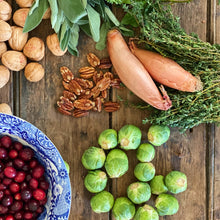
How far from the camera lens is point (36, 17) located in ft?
Answer: 4.09

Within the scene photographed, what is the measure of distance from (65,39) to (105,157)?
1.73ft

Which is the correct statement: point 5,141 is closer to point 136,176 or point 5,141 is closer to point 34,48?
point 34,48

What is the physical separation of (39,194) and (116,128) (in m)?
0.44

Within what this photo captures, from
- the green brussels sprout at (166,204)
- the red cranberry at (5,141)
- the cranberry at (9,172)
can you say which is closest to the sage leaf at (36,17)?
the red cranberry at (5,141)

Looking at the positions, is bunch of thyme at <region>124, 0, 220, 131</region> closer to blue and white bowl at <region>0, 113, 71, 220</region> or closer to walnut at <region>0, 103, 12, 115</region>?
blue and white bowl at <region>0, 113, 71, 220</region>

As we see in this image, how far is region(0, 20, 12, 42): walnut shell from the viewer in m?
1.29

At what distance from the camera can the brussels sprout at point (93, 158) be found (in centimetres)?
131

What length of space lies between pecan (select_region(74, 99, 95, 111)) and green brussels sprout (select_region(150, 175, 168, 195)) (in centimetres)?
42

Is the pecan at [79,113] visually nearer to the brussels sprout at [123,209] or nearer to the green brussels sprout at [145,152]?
the green brussels sprout at [145,152]

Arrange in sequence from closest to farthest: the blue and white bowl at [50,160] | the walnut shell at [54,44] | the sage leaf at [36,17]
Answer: the blue and white bowl at [50,160] < the sage leaf at [36,17] < the walnut shell at [54,44]

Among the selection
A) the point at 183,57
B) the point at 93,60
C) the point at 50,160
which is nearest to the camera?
the point at 50,160

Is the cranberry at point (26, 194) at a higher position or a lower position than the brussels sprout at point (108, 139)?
lower

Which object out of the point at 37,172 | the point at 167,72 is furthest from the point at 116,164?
the point at 167,72

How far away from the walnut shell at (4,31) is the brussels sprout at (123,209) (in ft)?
2.73
